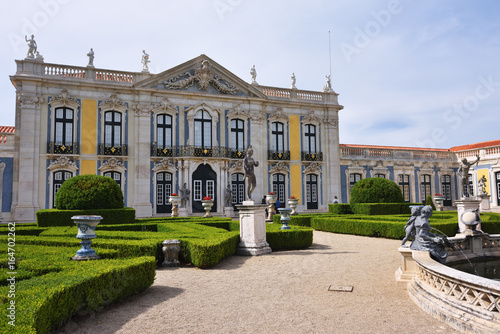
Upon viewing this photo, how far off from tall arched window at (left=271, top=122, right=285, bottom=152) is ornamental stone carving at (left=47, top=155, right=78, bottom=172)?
459 inches

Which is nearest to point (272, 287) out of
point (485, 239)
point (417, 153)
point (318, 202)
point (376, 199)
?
point (485, 239)

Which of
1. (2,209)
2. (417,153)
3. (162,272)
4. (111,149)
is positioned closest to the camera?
(162,272)

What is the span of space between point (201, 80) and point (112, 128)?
19.2 feet

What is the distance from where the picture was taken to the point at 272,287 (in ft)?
19.5

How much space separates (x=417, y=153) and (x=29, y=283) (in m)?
27.5

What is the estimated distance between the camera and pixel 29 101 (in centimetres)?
1992

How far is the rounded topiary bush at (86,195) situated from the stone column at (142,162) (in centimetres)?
789

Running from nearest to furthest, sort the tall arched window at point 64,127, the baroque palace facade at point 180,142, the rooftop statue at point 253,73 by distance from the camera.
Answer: the baroque palace facade at point 180,142
the tall arched window at point 64,127
the rooftop statue at point 253,73

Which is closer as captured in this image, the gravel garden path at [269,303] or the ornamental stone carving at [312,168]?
the gravel garden path at [269,303]

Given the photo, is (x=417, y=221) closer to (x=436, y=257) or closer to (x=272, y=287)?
(x=436, y=257)

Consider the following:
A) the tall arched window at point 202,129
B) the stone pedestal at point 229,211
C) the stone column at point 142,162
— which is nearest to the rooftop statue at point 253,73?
the tall arched window at point 202,129

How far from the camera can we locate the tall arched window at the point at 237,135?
23.7 metres

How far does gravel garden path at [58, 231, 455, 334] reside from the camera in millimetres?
4160

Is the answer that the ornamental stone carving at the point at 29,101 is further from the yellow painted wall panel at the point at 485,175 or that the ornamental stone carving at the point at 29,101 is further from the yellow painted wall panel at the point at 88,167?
the yellow painted wall panel at the point at 485,175
